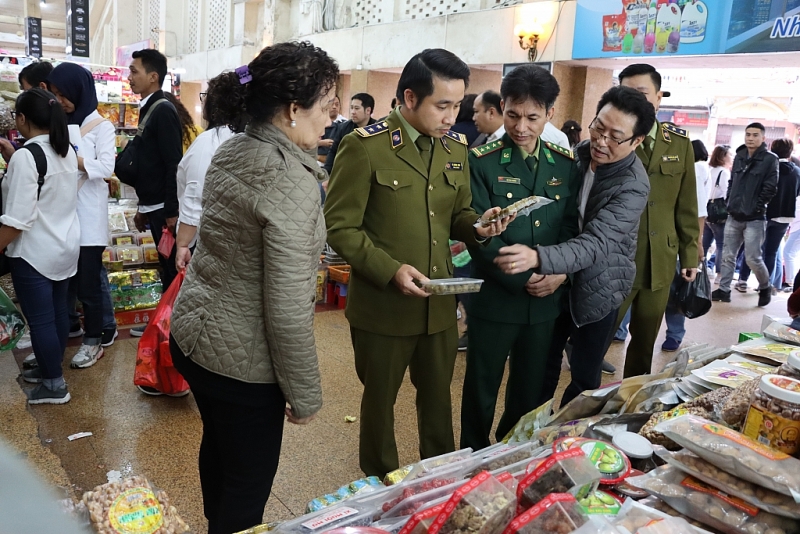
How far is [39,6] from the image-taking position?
67.7ft

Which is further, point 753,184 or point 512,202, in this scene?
point 753,184

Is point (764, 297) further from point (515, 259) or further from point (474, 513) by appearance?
point (474, 513)

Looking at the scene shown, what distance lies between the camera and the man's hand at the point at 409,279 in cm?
209

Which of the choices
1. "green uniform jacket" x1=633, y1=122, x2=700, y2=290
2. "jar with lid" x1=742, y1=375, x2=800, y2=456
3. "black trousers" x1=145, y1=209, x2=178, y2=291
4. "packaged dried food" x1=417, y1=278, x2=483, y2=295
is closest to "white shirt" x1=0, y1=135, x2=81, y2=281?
"black trousers" x1=145, y1=209, x2=178, y2=291

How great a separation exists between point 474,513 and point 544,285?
142 centimetres

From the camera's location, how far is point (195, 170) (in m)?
3.33

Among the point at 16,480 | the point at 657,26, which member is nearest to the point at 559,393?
the point at 16,480

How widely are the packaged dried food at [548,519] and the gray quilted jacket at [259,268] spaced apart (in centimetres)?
72

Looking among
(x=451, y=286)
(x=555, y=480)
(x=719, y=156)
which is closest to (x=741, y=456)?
(x=555, y=480)

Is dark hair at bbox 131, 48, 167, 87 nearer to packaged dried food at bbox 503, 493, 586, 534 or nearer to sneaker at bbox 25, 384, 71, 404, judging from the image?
sneaker at bbox 25, 384, 71, 404

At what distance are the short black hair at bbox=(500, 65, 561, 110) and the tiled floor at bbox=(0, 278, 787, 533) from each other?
165cm

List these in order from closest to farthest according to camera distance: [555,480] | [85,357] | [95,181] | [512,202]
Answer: [555,480] < [512,202] < [95,181] < [85,357]

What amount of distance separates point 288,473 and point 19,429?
1327 mm

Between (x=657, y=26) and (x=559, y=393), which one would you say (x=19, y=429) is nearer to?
(x=559, y=393)
